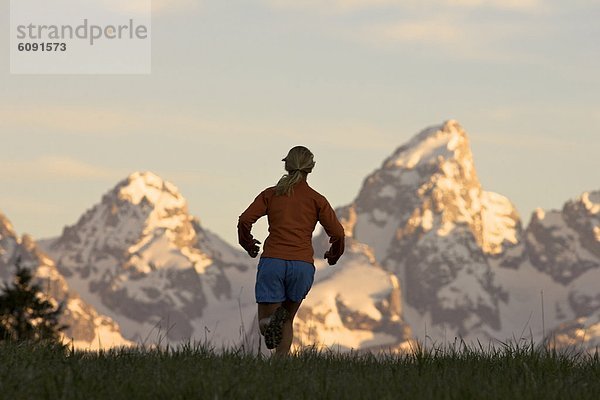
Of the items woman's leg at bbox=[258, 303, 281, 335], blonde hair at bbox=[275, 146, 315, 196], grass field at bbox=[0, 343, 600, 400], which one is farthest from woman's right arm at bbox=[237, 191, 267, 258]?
grass field at bbox=[0, 343, 600, 400]

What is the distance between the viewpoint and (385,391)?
8195 millimetres

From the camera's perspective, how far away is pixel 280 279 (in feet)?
43.2

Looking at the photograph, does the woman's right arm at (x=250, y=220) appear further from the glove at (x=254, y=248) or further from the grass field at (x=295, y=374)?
the grass field at (x=295, y=374)

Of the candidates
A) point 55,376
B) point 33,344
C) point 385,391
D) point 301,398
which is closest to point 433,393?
point 385,391

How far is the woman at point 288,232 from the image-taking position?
1312cm

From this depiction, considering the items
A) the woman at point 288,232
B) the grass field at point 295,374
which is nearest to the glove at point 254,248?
the woman at point 288,232

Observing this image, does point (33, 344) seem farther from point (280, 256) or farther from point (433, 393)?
point (433, 393)

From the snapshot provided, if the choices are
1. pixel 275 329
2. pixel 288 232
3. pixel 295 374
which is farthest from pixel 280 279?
pixel 295 374

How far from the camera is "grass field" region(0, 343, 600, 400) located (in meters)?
7.82

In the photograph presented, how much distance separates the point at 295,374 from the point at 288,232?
4285mm

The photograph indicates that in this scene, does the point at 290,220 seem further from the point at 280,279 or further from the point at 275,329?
the point at 275,329

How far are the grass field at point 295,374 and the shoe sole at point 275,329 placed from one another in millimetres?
929

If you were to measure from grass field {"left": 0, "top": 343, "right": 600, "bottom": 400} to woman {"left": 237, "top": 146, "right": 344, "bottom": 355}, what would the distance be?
148 centimetres

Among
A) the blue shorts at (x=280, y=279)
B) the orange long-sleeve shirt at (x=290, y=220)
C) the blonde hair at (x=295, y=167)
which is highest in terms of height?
the blonde hair at (x=295, y=167)
